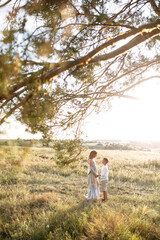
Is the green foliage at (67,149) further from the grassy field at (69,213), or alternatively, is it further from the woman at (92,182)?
the woman at (92,182)

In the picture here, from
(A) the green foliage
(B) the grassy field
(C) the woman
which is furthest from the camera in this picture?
(C) the woman

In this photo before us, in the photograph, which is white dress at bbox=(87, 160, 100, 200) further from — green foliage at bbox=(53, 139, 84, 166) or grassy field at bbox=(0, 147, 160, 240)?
green foliage at bbox=(53, 139, 84, 166)

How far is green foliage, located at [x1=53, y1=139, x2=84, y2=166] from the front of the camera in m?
6.92

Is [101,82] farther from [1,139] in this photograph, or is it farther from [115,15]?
[1,139]

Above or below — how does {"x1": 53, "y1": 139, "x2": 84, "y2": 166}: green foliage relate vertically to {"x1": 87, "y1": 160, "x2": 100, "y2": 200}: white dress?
above

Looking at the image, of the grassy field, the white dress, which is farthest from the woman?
the grassy field

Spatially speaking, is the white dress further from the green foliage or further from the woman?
the green foliage

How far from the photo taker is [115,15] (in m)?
4.70

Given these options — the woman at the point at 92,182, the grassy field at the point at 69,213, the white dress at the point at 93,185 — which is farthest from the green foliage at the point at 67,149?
the white dress at the point at 93,185

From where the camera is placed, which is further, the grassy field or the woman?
the woman

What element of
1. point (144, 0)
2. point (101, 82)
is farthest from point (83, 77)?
point (144, 0)

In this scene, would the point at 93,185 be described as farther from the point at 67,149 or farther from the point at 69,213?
the point at 69,213

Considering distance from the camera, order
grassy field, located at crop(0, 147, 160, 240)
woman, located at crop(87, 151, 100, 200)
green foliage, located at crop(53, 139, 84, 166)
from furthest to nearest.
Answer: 1. woman, located at crop(87, 151, 100, 200)
2. green foliage, located at crop(53, 139, 84, 166)
3. grassy field, located at crop(0, 147, 160, 240)

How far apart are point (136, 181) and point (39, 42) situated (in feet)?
33.1
